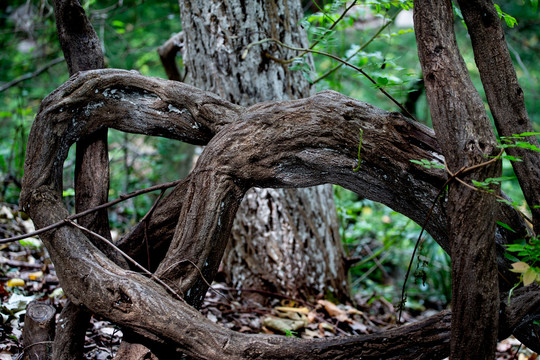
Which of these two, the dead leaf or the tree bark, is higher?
the tree bark

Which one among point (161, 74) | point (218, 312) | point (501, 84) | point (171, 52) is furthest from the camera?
point (161, 74)

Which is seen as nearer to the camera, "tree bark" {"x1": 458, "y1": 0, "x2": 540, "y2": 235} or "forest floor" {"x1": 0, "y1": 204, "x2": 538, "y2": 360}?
"tree bark" {"x1": 458, "y1": 0, "x2": 540, "y2": 235}

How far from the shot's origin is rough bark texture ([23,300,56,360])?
1.95 metres

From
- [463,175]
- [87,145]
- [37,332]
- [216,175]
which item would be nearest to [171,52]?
[87,145]

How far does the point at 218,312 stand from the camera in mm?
2822

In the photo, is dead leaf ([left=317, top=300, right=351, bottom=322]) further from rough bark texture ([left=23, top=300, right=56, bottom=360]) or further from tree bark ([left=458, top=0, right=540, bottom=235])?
rough bark texture ([left=23, top=300, right=56, bottom=360])

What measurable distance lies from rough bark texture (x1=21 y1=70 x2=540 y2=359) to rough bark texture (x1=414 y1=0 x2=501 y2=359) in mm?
184

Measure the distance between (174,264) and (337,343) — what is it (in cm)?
75

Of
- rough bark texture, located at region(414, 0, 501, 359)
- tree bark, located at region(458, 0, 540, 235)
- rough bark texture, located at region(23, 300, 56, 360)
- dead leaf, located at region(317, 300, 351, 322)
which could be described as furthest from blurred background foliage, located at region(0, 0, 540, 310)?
rough bark texture, located at region(414, 0, 501, 359)

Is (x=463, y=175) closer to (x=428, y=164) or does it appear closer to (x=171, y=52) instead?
(x=428, y=164)

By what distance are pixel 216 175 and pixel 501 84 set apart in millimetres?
1267

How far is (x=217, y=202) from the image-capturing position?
6.18ft

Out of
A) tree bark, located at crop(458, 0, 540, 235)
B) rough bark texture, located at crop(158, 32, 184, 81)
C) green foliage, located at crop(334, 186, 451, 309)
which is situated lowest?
green foliage, located at crop(334, 186, 451, 309)

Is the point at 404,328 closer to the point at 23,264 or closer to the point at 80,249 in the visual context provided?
the point at 80,249
